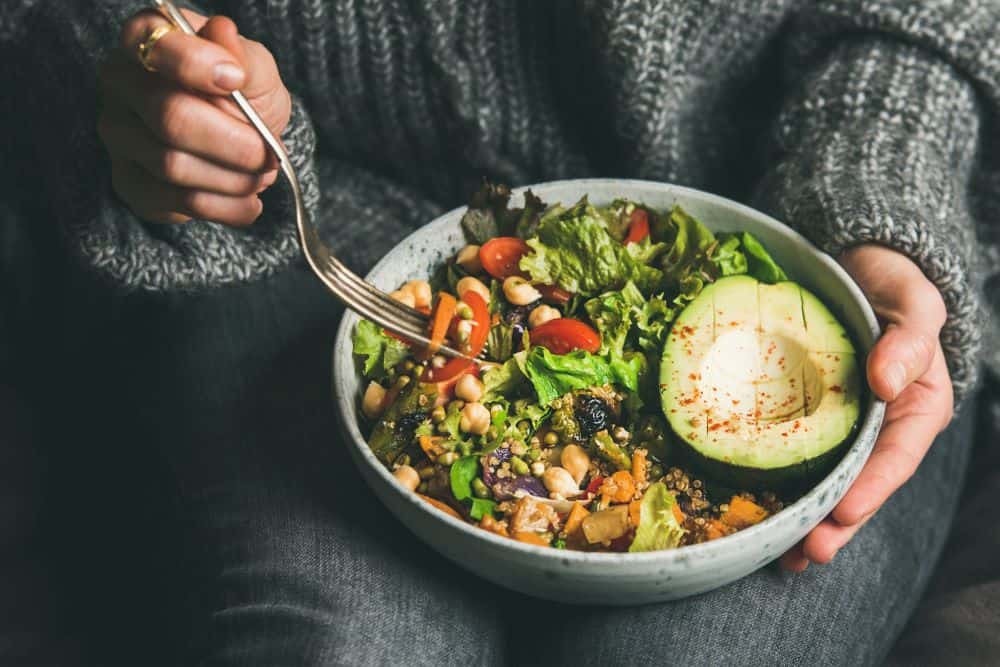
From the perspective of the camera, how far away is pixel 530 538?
927 millimetres

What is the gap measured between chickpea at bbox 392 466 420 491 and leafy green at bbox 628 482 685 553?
0.72 ft

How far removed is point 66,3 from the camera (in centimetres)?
121

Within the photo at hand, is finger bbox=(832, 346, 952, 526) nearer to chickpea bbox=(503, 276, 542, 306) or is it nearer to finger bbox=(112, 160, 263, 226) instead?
chickpea bbox=(503, 276, 542, 306)

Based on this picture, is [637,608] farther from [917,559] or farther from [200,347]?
[200,347]

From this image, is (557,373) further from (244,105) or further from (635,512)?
(244,105)

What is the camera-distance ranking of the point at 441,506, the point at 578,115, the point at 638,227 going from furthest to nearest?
the point at 578,115
the point at 638,227
the point at 441,506

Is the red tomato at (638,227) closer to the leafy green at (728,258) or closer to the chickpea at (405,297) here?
the leafy green at (728,258)

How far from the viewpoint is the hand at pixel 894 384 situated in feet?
3.17

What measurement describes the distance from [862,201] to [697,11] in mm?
358

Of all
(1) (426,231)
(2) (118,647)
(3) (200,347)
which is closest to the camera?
(1) (426,231)

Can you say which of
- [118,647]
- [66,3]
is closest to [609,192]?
[66,3]

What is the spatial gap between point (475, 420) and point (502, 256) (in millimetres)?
238

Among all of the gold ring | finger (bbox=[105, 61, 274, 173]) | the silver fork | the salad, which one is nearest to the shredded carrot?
the salad

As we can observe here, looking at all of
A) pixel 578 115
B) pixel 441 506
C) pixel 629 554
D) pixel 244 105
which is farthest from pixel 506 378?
pixel 578 115
